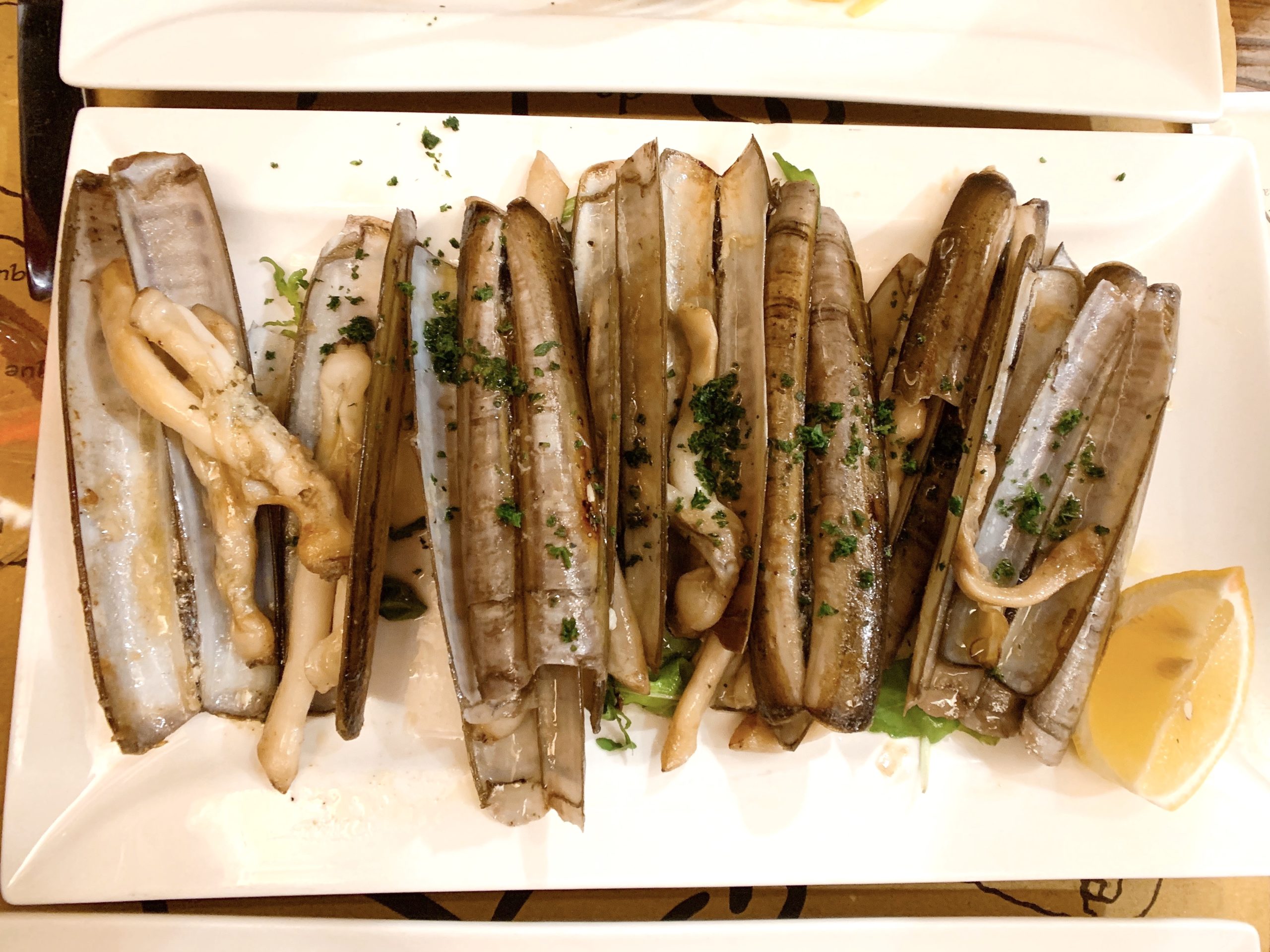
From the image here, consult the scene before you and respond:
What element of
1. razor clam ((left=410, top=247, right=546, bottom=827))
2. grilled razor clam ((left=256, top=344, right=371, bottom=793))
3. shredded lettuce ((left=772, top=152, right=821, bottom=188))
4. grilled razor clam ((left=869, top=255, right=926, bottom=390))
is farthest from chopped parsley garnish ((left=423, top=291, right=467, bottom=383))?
grilled razor clam ((left=869, top=255, right=926, bottom=390))

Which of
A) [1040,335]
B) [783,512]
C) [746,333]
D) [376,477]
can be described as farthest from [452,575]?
[1040,335]

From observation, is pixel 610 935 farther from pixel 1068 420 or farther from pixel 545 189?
pixel 545 189

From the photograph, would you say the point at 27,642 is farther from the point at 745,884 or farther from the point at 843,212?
the point at 843,212

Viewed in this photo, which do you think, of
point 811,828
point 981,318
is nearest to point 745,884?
point 811,828

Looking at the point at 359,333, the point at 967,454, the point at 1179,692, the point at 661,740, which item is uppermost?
the point at 359,333

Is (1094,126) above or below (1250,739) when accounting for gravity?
above

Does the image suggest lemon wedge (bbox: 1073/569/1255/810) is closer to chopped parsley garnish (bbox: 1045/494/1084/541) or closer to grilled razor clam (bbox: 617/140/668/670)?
chopped parsley garnish (bbox: 1045/494/1084/541)

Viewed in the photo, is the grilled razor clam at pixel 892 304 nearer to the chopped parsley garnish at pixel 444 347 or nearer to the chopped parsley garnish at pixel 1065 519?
the chopped parsley garnish at pixel 1065 519

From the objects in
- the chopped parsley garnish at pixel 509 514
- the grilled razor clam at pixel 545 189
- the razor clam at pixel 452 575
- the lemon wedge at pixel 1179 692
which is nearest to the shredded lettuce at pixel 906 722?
the lemon wedge at pixel 1179 692
